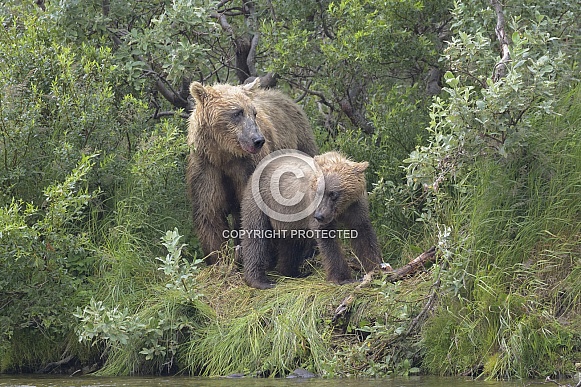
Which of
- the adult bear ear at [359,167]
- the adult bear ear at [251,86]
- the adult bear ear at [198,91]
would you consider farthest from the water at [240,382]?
the adult bear ear at [251,86]

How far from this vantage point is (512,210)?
22.8 feet

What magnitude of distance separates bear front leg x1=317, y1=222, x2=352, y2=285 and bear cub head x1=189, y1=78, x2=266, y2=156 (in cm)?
110

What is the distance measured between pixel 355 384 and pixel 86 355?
270cm

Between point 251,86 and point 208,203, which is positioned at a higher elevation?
point 251,86

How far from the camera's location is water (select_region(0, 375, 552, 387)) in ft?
20.0

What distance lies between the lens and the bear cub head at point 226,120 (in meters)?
8.13

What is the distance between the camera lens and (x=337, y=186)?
7.46 metres

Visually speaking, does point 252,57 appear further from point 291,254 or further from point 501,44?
point 501,44

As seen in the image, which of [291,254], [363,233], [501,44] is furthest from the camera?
[291,254]

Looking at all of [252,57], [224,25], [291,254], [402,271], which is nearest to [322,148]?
[252,57]

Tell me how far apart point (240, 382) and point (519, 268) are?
85.4 inches

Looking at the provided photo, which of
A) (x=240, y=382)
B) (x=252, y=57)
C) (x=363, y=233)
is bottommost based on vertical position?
(x=240, y=382)

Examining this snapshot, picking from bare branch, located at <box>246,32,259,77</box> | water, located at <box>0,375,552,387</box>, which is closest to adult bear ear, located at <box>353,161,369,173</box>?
water, located at <box>0,375,552,387</box>

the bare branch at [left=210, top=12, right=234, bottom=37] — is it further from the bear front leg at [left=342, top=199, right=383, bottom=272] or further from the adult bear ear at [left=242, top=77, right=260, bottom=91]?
the bear front leg at [left=342, top=199, right=383, bottom=272]
